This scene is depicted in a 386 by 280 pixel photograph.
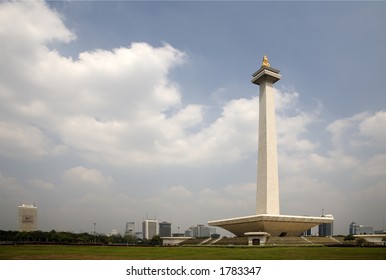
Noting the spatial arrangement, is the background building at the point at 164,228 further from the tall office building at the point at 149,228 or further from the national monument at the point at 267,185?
the national monument at the point at 267,185

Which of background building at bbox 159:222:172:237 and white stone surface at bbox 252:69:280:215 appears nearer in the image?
white stone surface at bbox 252:69:280:215

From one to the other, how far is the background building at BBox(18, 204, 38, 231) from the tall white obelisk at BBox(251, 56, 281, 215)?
1386 inches

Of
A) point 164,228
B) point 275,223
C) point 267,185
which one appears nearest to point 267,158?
point 267,185

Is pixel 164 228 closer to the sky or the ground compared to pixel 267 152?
closer to the ground

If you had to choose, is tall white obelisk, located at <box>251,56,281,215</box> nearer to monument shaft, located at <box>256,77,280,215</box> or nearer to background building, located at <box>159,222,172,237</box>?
monument shaft, located at <box>256,77,280,215</box>

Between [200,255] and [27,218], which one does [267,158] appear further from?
[27,218]

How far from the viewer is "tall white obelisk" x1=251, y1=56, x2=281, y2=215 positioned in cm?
4259

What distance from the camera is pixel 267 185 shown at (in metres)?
42.5

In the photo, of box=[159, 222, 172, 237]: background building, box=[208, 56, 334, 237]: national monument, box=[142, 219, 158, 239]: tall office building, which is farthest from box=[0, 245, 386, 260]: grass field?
box=[159, 222, 172, 237]: background building

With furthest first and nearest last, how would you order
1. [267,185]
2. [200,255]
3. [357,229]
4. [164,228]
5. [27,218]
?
[164,228] < [357,229] < [27,218] < [267,185] < [200,255]

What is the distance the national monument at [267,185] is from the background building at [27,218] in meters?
29.4

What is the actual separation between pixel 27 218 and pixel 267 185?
37141 millimetres

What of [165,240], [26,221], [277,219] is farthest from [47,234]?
[277,219]
